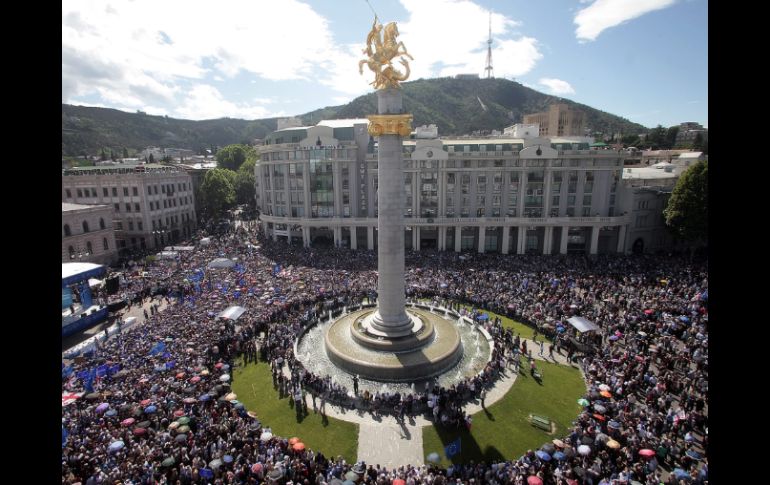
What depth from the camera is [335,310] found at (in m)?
42.9

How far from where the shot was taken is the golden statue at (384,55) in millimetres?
29531

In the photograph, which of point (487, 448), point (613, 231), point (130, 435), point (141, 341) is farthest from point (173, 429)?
point (613, 231)

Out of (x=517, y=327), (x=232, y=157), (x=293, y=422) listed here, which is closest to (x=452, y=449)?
(x=293, y=422)

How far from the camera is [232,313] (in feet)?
122

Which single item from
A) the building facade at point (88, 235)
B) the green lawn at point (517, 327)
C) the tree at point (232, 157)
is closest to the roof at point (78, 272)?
the building facade at point (88, 235)

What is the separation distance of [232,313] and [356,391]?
16.0 m

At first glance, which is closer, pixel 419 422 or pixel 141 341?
pixel 419 422

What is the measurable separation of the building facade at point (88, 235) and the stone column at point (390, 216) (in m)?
51.3

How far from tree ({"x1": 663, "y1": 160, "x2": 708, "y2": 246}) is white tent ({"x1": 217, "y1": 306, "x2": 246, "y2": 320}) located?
62.9 meters

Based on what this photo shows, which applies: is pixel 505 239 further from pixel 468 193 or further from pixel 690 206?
pixel 690 206
